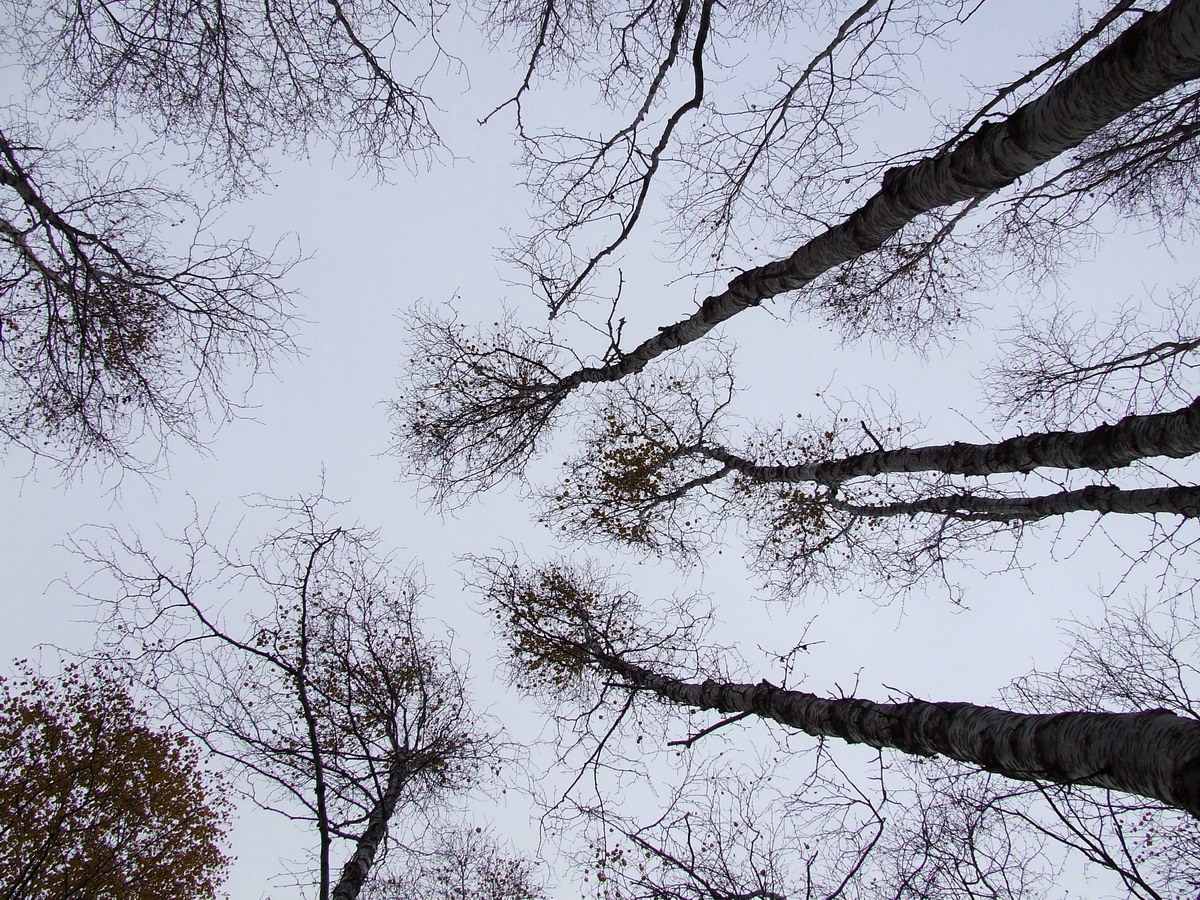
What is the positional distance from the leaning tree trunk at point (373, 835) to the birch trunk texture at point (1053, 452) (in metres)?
6.42

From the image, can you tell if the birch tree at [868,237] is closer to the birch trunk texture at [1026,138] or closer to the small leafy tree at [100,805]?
the birch trunk texture at [1026,138]

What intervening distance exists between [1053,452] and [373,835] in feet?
25.7

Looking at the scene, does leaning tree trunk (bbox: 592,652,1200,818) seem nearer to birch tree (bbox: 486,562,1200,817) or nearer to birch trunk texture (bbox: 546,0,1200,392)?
birch tree (bbox: 486,562,1200,817)

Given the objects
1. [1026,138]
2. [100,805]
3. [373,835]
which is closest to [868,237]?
[1026,138]

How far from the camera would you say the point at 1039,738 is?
266 centimetres

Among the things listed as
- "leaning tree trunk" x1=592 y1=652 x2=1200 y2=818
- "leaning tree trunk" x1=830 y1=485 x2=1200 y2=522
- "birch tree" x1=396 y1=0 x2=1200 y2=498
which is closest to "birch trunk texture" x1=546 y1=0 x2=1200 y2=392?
"birch tree" x1=396 y1=0 x2=1200 y2=498

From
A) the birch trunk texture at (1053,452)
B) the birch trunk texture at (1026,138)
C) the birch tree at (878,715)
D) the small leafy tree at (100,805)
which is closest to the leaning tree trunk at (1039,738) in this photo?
the birch tree at (878,715)

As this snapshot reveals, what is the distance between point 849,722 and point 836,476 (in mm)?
3990

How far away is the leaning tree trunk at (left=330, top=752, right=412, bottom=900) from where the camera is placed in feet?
20.9


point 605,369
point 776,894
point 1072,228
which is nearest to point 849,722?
point 776,894

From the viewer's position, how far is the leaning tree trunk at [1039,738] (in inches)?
84.2

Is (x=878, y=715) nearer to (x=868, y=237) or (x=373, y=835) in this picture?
(x=868, y=237)

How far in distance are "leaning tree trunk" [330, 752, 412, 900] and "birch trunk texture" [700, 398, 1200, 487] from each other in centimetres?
642

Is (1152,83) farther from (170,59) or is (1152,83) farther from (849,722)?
(170,59)
